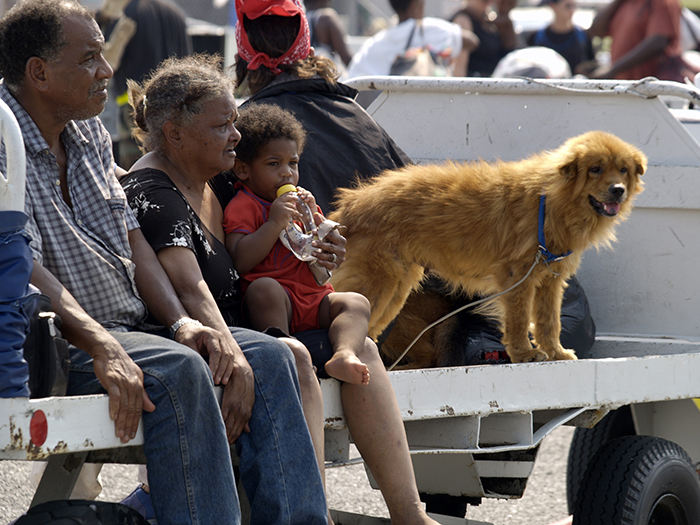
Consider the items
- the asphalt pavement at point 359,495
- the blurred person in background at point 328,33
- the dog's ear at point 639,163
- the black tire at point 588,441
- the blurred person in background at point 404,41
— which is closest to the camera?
the dog's ear at point 639,163

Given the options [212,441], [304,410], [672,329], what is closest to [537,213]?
[672,329]

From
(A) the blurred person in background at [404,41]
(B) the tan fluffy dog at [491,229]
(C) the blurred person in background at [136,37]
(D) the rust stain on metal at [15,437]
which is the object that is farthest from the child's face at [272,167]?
(C) the blurred person in background at [136,37]

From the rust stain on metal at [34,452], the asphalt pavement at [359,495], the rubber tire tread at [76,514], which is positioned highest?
the rust stain on metal at [34,452]

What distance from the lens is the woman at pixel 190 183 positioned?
2.56 m

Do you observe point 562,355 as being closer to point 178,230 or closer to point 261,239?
point 261,239

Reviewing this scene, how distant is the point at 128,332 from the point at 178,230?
377 millimetres

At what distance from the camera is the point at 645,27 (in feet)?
25.6

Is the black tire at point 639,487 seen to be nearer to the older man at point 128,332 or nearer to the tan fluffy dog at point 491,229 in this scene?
the tan fluffy dog at point 491,229

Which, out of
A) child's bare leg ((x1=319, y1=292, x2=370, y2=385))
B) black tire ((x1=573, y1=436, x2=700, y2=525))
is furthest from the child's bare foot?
black tire ((x1=573, y1=436, x2=700, y2=525))

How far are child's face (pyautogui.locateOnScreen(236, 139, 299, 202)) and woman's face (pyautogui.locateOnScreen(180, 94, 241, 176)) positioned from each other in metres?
0.22

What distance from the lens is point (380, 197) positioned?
3.85 metres

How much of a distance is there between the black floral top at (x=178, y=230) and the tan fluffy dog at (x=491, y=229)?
3.64 ft

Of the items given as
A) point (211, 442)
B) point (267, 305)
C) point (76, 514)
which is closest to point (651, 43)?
point (267, 305)

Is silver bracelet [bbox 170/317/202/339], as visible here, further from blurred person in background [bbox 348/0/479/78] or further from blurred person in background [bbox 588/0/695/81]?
blurred person in background [bbox 588/0/695/81]
